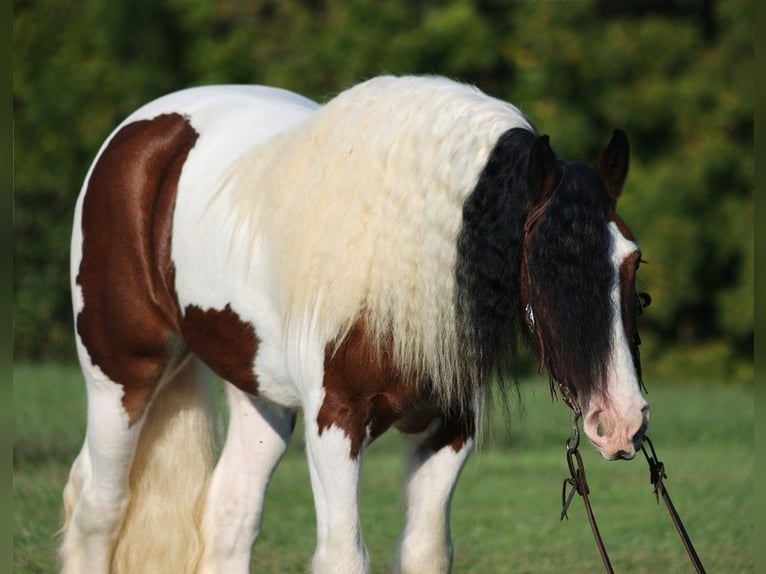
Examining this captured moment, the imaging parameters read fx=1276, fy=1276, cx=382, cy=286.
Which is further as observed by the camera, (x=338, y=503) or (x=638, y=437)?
(x=338, y=503)

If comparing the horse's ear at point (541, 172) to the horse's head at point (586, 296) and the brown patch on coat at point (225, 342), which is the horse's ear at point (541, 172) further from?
the brown patch on coat at point (225, 342)

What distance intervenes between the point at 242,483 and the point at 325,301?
4.12 ft

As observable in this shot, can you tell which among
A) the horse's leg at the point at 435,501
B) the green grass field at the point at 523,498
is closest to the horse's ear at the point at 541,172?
the green grass field at the point at 523,498

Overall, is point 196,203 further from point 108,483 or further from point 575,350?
point 575,350

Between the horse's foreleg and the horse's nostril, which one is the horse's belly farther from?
the horse's nostril

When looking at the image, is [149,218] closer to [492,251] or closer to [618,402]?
[492,251]

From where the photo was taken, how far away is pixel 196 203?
14.0 ft

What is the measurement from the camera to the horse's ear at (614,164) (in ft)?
11.3

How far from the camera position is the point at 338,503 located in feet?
12.1

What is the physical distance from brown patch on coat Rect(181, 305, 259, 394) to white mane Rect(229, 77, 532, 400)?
1.02ft

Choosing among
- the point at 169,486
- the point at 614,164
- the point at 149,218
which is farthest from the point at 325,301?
the point at 169,486

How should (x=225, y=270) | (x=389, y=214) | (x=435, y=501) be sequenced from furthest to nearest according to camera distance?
(x=225, y=270), (x=435, y=501), (x=389, y=214)

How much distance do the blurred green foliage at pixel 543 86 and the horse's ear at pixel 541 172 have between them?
13.3 meters

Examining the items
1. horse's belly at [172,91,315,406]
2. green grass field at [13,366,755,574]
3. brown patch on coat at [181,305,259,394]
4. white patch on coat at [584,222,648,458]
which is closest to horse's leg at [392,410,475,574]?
green grass field at [13,366,755,574]
